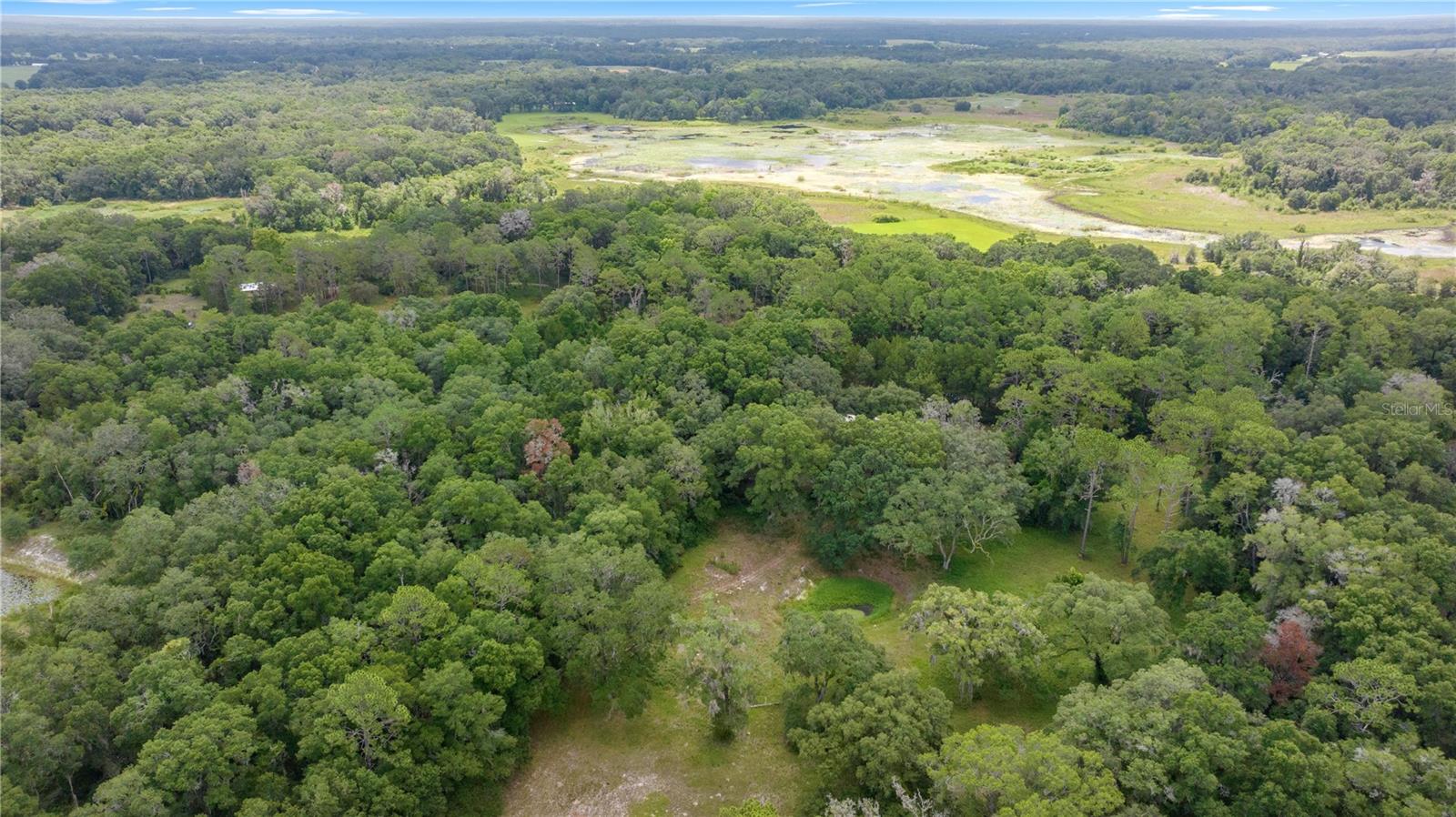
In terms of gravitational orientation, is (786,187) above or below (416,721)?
above

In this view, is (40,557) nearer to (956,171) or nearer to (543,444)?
(543,444)

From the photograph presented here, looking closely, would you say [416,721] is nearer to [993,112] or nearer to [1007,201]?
[1007,201]

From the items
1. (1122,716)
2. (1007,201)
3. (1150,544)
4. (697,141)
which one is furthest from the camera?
(697,141)

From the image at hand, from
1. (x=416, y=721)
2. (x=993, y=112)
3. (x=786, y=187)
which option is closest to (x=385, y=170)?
(x=786, y=187)

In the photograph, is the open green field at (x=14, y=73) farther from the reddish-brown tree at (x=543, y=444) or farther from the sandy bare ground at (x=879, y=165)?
the reddish-brown tree at (x=543, y=444)

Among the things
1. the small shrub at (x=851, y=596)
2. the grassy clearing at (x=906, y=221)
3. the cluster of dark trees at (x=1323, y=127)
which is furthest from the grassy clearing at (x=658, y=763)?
the cluster of dark trees at (x=1323, y=127)

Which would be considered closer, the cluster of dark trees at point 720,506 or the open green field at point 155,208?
the cluster of dark trees at point 720,506
